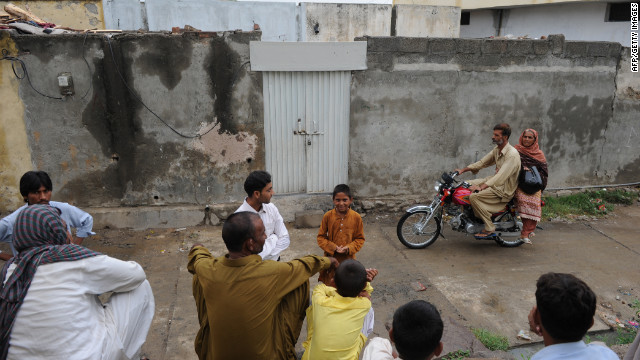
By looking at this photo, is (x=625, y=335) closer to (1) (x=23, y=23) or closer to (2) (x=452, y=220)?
(2) (x=452, y=220)

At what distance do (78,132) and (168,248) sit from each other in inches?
80.9

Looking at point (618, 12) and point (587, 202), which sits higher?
point (618, 12)

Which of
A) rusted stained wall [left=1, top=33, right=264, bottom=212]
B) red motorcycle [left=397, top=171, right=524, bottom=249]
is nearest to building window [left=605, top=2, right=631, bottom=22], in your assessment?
red motorcycle [left=397, top=171, right=524, bottom=249]

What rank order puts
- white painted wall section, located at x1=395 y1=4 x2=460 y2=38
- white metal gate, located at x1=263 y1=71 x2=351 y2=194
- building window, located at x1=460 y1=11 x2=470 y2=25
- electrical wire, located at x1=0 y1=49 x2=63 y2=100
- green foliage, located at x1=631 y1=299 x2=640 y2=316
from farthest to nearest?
building window, located at x1=460 y1=11 x2=470 y2=25 → white painted wall section, located at x1=395 y1=4 x2=460 y2=38 → white metal gate, located at x1=263 y1=71 x2=351 y2=194 → electrical wire, located at x1=0 y1=49 x2=63 y2=100 → green foliage, located at x1=631 y1=299 x2=640 y2=316

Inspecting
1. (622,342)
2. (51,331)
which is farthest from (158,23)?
(622,342)

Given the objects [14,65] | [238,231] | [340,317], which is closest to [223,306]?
[238,231]

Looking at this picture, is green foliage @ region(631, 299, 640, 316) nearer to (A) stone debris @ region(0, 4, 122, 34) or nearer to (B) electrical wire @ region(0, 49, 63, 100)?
(A) stone debris @ region(0, 4, 122, 34)

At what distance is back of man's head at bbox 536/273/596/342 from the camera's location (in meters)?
1.79

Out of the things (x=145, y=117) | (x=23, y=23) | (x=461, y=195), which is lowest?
(x=461, y=195)

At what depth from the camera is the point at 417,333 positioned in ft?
6.45

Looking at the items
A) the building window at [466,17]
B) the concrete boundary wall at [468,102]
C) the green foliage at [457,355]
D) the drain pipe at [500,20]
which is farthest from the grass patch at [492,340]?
the building window at [466,17]

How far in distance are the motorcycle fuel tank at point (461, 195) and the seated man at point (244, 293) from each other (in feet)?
12.0

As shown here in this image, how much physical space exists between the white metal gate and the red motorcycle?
4.87 ft

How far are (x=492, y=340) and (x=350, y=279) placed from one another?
82.3 inches
